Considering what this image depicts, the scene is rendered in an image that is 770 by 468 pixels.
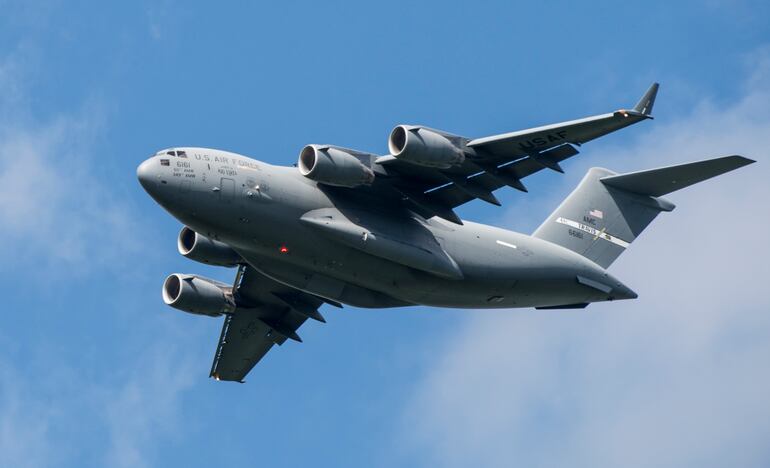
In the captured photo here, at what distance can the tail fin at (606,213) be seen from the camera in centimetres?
2603

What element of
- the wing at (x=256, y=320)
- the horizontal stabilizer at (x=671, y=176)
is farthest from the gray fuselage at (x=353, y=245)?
the wing at (x=256, y=320)

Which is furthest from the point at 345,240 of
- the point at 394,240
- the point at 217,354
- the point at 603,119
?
the point at 217,354

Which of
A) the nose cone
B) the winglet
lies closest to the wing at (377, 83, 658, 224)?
the winglet

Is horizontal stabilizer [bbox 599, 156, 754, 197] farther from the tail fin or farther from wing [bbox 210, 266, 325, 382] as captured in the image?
wing [bbox 210, 266, 325, 382]

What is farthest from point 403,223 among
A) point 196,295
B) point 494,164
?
point 196,295

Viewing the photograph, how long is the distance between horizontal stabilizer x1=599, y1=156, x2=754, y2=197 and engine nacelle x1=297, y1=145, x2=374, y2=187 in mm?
5861

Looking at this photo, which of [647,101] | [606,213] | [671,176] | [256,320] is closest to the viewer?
[647,101]

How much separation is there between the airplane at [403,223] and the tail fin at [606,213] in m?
0.02

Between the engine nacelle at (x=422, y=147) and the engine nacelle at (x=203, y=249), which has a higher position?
the engine nacelle at (x=422, y=147)

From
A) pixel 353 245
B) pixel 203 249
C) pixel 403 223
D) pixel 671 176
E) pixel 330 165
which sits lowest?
pixel 203 249

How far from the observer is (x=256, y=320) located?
88.3ft

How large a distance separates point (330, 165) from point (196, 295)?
215 inches

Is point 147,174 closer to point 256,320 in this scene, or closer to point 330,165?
point 330,165

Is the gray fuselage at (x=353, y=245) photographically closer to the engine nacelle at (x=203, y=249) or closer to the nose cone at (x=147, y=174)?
the nose cone at (x=147, y=174)
